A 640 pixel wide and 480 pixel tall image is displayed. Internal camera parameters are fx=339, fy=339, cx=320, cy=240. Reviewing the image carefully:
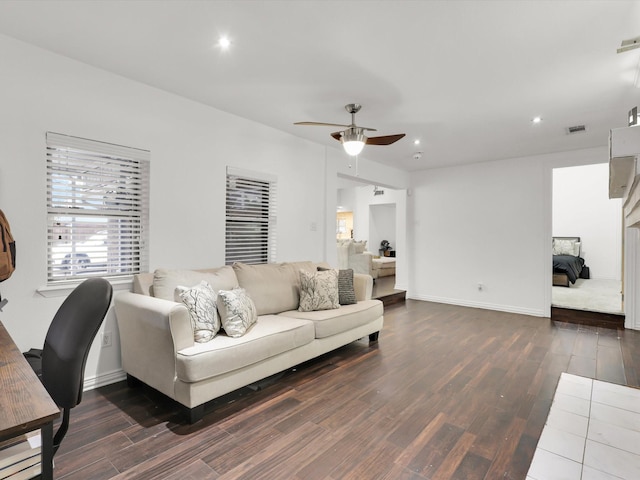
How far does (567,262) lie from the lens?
22.6 feet

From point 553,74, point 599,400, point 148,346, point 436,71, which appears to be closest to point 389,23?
point 436,71

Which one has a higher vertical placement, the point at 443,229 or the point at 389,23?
the point at 389,23

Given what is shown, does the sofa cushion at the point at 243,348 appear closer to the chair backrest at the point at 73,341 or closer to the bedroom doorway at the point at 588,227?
the chair backrest at the point at 73,341

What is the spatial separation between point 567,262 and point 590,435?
5.82 m

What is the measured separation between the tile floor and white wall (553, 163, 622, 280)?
6388 millimetres

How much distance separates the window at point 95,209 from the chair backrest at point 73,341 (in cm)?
145

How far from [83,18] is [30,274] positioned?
69.4 inches

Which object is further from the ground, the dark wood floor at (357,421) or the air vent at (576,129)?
the air vent at (576,129)

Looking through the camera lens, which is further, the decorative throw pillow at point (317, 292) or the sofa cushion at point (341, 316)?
the decorative throw pillow at point (317, 292)

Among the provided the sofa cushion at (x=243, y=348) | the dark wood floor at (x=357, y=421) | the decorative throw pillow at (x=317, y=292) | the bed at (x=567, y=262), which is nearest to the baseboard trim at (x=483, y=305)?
the dark wood floor at (x=357, y=421)

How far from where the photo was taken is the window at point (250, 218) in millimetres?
3781

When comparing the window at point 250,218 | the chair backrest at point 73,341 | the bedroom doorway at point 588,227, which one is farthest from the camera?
the bedroom doorway at point 588,227

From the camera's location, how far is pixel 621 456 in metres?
1.95

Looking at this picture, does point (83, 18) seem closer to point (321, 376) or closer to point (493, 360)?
point (321, 376)
